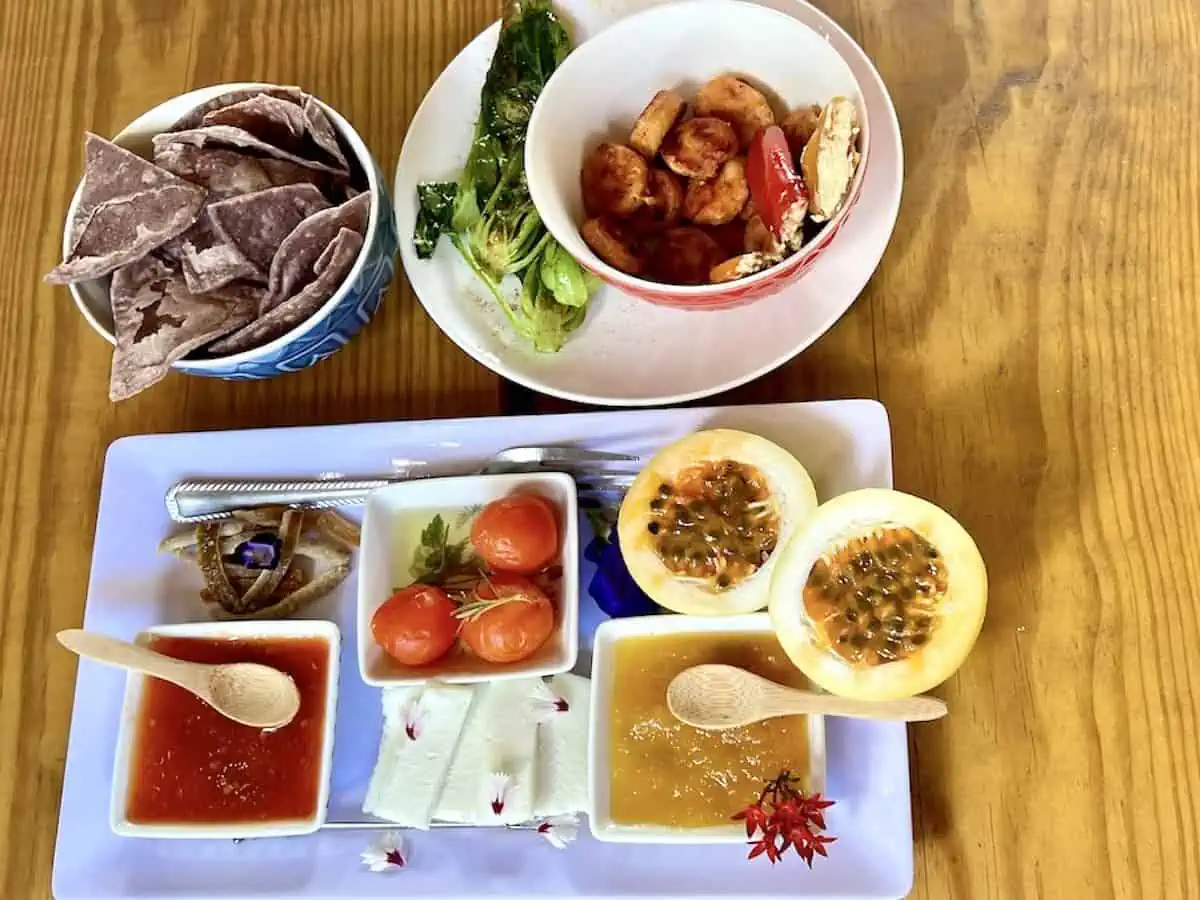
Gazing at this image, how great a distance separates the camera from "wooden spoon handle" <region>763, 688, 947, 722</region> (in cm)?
88

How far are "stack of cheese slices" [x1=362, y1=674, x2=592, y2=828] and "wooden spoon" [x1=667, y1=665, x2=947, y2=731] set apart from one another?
10cm

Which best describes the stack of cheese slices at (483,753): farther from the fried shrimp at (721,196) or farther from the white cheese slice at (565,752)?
the fried shrimp at (721,196)

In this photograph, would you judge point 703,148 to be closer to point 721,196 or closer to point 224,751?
point 721,196

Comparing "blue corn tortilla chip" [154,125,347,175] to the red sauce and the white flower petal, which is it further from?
the white flower petal

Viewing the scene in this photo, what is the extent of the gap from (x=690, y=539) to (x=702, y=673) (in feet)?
0.38

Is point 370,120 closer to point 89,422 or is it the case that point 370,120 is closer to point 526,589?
point 89,422

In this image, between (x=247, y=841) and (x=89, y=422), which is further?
(x=89, y=422)

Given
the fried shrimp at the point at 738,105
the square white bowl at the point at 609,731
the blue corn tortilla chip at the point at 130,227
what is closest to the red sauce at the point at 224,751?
the square white bowl at the point at 609,731

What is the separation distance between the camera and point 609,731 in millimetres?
956

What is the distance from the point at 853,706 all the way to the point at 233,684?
1.81 ft

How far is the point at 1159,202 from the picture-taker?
1039 mm

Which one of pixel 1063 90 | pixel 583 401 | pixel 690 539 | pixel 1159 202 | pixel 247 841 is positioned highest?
pixel 1063 90

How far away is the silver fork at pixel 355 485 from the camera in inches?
40.8

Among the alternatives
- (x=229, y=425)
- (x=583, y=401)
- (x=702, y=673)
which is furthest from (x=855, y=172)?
(x=229, y=425)
